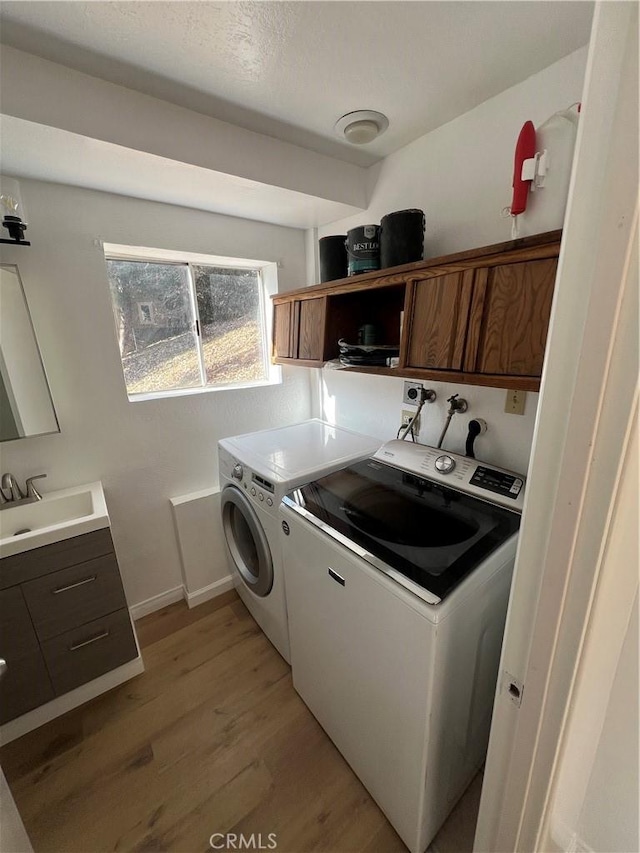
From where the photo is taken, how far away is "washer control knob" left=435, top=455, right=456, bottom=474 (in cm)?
142

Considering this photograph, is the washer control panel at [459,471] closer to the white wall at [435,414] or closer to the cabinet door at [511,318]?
the white wall at [435,414]

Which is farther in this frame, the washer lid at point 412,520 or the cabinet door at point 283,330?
the cabinet door at point 283,330

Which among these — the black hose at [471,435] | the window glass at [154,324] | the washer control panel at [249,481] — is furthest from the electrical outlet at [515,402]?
the window glass at [154,324]

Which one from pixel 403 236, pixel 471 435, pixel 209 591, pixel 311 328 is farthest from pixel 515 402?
pixel 209 591

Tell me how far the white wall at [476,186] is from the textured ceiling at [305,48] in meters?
0.07

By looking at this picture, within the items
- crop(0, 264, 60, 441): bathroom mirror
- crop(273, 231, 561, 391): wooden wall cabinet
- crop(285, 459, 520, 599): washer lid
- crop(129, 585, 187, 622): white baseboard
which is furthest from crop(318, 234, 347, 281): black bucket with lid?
crop(129, 585, 187, 622): white baseboard

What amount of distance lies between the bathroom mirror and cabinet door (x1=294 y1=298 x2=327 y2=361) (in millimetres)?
1201

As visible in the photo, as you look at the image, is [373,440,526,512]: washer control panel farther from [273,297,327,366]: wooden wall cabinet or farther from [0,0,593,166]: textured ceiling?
[0,0,593,166]: textured ceiling

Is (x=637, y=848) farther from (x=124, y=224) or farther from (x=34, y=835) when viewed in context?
(x=124, y=224)

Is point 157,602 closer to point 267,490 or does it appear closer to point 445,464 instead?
point 267,490

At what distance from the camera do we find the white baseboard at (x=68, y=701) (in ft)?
4.66

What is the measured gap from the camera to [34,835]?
1145mm

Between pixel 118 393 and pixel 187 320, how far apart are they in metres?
0.60

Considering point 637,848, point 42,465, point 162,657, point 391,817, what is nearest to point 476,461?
point 637,848
